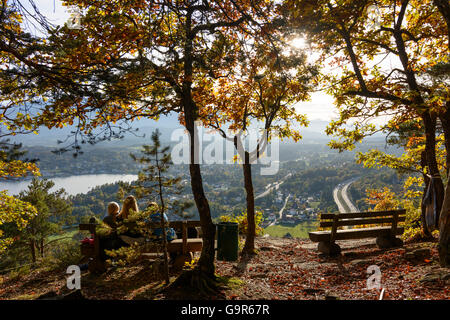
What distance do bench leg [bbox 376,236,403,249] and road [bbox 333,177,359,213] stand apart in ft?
250

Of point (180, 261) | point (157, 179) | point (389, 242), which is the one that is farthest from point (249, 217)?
point (157, 179)

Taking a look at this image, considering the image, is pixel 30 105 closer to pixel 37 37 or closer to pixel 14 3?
pixel 37 37

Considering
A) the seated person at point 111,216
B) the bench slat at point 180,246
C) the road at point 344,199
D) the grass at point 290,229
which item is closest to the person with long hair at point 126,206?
the seated person at point 111,216

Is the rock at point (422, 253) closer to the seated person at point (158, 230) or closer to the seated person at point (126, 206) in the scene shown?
the seated person at point (158, 230)

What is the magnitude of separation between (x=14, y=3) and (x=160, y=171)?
329 centimetres

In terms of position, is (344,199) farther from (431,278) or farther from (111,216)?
(111,216)

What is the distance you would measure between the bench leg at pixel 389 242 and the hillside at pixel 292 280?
304 mm

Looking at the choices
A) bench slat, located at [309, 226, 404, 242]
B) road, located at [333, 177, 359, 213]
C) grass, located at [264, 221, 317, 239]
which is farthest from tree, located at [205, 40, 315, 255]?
grass, located at [264, 221, 317, 239]

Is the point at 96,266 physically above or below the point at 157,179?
below

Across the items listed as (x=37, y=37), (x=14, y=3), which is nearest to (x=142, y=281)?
(x=37, y=37)

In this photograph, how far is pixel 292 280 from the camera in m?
6.64

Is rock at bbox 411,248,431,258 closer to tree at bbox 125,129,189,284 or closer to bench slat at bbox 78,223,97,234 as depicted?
tree at bbox 125,129,189,284

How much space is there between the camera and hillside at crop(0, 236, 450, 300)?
5.06 metres

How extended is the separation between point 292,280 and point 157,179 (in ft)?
13.3
